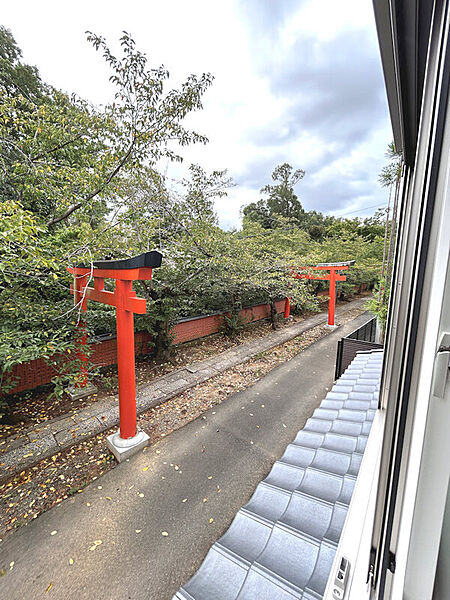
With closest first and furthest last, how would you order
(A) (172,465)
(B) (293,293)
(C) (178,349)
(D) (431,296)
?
1. (D) (431,296)
2. (A) (172,465)
3. (C) (178,349)
4. (B) (293,293)

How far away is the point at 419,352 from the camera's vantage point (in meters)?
0.46

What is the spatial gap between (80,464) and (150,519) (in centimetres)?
127

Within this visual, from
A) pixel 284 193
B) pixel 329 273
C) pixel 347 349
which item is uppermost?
pixel 284 193

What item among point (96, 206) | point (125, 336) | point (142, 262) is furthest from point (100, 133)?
point (125, 336)

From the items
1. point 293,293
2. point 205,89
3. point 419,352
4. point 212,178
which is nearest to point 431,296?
point 419,352

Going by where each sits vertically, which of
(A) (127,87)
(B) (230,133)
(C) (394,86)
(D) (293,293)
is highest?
(B) (230,133)

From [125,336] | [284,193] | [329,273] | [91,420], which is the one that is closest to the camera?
[125,336]

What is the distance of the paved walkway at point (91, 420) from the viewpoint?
309 cm

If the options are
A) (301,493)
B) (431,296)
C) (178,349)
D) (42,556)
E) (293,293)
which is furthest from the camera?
(293,293)

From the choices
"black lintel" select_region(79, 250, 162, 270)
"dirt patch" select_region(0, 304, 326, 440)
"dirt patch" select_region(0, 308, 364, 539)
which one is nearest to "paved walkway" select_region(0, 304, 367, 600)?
"dirt patch" select_region(0, 308, 364, 539)

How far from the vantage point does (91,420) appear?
12.5 feet

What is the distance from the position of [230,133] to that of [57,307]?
6062 millimetres

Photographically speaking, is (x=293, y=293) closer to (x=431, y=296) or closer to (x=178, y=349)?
(x=178, y=349)

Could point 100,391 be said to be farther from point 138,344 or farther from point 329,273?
point 329,273
